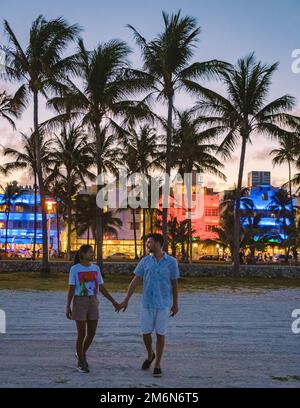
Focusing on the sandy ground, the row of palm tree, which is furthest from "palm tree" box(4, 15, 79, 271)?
the sandy ground

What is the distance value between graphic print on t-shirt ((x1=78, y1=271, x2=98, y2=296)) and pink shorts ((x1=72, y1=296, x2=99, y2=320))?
0.24 ft

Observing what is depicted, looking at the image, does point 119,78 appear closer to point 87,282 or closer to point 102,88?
point 102,88

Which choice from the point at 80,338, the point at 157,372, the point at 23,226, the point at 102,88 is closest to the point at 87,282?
the point at 80,338

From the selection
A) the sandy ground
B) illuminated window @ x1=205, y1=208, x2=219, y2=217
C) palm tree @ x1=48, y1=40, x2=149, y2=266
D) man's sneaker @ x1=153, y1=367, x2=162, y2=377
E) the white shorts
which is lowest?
the sandy ground

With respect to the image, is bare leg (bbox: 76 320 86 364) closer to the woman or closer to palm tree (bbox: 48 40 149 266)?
the woman

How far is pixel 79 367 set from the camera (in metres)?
6.85

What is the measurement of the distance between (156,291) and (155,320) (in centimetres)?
36

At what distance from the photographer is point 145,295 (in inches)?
277

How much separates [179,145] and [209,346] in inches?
1341

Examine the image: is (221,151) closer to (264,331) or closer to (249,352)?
(264,331)

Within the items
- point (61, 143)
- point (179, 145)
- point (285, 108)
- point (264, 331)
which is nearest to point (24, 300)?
point (264, 331)

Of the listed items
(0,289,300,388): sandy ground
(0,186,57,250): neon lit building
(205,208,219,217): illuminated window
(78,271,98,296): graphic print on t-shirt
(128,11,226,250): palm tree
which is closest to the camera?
(0,289,300,388): sandy ground

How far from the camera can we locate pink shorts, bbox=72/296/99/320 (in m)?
6.96

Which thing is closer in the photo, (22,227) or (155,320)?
(155,320)
